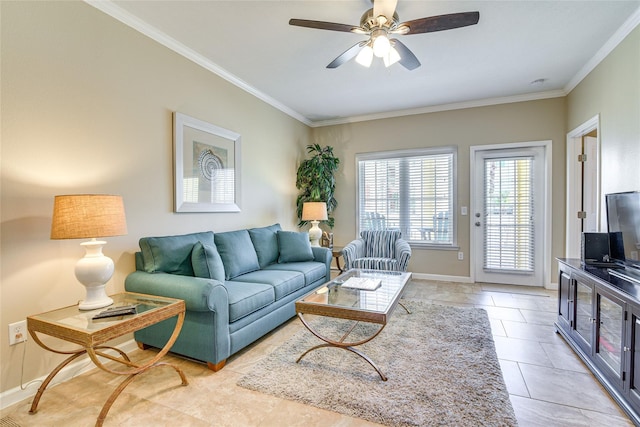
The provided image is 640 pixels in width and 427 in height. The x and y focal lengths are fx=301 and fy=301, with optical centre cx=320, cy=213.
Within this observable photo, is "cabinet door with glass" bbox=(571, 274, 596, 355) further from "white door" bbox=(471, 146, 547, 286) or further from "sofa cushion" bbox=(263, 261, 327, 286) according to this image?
"sofa cushion" bbox=(263, 261, 327, 286)

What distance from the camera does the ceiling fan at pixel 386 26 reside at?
6.46 feet

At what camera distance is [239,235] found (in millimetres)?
3205

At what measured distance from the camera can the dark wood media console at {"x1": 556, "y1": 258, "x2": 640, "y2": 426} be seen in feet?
5.40

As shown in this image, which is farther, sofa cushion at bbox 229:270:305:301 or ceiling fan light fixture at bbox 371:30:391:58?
sofa cushion at bbox 229:270:305:301

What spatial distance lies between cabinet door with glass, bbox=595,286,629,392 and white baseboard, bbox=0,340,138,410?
3407 mm

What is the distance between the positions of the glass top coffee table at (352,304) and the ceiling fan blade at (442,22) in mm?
1941

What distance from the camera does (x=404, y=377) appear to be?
2010 mm

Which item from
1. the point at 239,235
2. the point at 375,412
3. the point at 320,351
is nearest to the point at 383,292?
the point at 320,351

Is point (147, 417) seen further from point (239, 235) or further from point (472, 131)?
point (472, 131)

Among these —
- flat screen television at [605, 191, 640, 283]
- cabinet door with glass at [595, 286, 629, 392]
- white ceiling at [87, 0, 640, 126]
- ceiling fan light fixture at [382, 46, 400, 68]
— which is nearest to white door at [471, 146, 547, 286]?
white ceiling at [87, 0, 640, 126]

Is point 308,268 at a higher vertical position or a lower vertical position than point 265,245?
lower

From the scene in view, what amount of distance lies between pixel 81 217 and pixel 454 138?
4.54 metres

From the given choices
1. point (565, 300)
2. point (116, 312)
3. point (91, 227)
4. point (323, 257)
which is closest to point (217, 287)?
point (116, 312)

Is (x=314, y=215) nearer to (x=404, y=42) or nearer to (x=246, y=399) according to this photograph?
(x=404, y=42)
